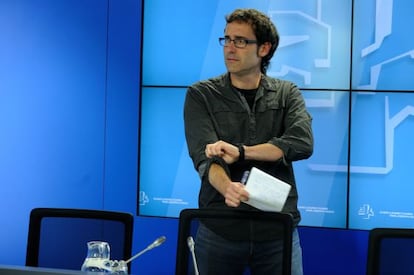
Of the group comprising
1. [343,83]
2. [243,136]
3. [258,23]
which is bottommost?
[243,136]

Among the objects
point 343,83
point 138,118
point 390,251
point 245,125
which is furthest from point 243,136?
point 138,118

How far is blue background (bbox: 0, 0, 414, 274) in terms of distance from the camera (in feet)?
11.6

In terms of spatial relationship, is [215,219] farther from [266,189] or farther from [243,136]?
[243,136]

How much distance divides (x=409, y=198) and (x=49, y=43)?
256 cm

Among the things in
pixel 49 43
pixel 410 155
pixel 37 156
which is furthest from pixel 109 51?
pixel 410 155

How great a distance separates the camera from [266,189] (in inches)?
77.8

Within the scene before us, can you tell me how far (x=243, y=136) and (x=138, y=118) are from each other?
152 centimetres

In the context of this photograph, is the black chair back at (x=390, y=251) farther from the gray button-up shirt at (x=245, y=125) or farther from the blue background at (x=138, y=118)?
the blue background at (x=138, y=118)

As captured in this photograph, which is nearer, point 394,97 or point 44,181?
point 394,97

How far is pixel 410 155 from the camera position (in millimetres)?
3482

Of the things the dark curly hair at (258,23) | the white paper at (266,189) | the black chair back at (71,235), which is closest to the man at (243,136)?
the dark curly hair at (258,23)

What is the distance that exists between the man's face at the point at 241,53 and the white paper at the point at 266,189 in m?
0.64

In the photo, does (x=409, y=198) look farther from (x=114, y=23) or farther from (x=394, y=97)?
(x=114, y=23)

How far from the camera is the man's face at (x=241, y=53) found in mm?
2473
